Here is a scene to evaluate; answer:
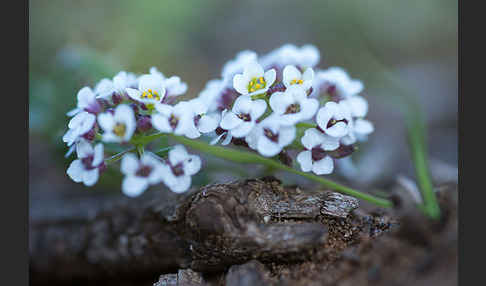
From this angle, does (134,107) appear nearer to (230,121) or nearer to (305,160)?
(230,121)

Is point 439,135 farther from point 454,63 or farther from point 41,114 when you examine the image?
point 41,114

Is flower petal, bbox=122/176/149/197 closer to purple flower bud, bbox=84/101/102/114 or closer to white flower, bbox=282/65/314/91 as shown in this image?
purple flower bud, bbox=84/101/102/114

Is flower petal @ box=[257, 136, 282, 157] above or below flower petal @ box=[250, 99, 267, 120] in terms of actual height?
below

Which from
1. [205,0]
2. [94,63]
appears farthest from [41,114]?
[205,0]

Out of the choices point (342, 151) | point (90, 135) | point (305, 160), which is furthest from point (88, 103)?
point (342, 151)

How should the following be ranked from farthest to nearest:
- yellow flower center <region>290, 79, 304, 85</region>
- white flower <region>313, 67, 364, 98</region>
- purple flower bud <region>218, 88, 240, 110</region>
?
white flower <region>313, 67, 364, 98</region> < purple flower bud <region>218, 88, 240, 110</region> < yellow flower center <region>290, 79, 304, 85</region>

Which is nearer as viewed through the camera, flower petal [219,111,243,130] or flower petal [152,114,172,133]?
flower petal [152,114,172,133]

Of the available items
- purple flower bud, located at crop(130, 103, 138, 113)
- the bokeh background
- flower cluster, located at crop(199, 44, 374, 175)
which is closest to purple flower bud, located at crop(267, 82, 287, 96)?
flower cluster, located at crop(199, 44, 374, 175)
